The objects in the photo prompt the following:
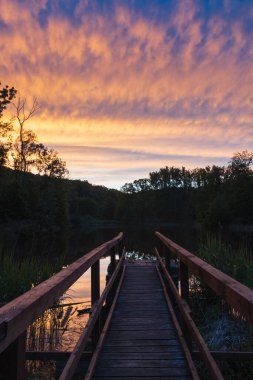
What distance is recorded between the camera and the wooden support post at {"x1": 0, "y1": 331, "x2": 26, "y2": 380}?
1.62 metres

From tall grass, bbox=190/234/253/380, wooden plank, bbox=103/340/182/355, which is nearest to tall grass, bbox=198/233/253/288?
tall grass, bbox=190/234/253/380

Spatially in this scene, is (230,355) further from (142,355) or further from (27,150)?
(27,150)

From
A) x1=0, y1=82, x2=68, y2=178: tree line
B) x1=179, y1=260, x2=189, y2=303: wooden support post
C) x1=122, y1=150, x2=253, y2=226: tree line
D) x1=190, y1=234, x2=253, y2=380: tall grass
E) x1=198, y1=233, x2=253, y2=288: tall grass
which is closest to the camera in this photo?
x1=179, y1=260, x2=189, y2=303: wooden support post

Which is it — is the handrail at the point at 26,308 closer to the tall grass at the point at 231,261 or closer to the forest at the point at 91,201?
the tall grass at the point at 231,261

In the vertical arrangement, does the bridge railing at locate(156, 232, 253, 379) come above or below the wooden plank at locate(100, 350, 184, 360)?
above

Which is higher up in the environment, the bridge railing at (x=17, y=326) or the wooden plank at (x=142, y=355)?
the bridge railing at (x=17, y=326)

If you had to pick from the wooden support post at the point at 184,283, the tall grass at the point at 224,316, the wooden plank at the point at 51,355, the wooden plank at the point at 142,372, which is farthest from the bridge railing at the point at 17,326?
the tall grass at the point at 224,316

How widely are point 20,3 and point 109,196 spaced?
114 meters

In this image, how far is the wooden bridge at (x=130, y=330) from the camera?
A: 174 centimetres

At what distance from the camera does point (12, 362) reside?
64.4 inches

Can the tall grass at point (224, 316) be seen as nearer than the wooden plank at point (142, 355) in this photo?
No

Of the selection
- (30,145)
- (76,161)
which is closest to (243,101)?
(30,145)

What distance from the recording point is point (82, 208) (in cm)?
10675

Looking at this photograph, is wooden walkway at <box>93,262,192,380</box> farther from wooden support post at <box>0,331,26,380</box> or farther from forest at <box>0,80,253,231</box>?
forest at <box>0,80,253,231</box>
